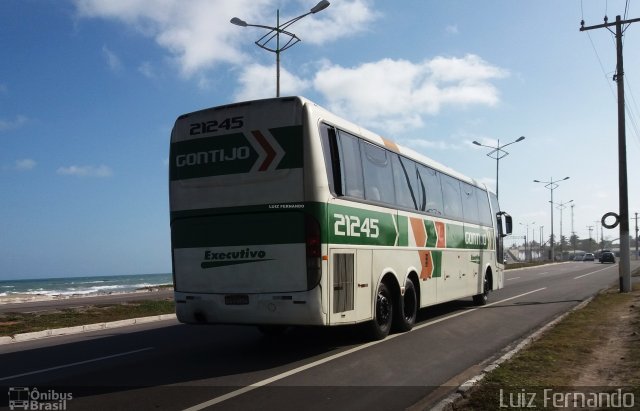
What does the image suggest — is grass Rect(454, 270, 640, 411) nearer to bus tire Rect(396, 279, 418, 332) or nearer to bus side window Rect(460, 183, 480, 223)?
bus tire Rect(396, 279, 418, 332)

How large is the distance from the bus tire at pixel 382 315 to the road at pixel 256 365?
0.81 feet

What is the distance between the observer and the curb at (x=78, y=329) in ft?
40.8

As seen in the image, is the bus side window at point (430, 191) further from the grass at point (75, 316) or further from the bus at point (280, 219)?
the grass at point (75, 316)

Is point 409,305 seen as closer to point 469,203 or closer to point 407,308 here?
point 407,308

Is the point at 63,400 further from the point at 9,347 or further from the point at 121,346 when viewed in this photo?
the point at 9,347

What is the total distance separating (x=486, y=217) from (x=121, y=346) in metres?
11.6

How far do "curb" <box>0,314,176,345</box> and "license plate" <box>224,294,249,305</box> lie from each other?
21.0ft

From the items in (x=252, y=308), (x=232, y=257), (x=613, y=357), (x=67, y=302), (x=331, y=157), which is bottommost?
(x=67, y=302)

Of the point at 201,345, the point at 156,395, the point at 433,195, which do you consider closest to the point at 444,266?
the point at 433,195

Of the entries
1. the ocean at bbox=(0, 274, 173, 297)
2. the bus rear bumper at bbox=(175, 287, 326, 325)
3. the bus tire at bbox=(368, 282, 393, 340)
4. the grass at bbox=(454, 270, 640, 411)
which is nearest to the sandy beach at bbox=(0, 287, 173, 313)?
the ocean at bbox=(0, 274, 173, 297)

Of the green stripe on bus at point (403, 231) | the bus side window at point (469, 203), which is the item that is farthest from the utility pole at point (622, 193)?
the green stripe on bus at point (403, 231)

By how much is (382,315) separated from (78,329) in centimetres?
791

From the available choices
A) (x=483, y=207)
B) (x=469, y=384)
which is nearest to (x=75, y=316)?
(x=483, y=207)

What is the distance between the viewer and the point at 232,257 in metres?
8.71
